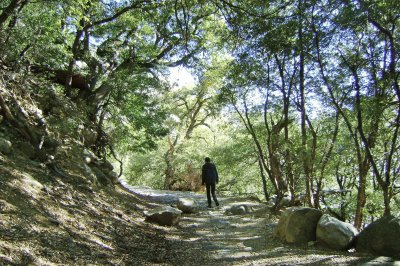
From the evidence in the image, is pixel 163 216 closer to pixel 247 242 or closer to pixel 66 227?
pixel 247 242

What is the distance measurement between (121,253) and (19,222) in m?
1.53

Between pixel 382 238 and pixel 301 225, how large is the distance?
5.28 feet

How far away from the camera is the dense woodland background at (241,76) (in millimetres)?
7137

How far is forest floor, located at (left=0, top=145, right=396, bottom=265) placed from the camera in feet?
13.2

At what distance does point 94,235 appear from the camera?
5.27 meters

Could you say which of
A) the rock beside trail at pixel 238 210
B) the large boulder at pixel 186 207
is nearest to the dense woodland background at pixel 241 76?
the rock beside trail at pixel 238 210

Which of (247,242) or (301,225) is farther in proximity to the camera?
(247,242)

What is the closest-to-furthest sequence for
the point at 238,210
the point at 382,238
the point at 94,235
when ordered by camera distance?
the point at 382,238, the point at 94,235, the point at 238,210

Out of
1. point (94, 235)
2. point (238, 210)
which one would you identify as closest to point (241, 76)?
point (238, 210)

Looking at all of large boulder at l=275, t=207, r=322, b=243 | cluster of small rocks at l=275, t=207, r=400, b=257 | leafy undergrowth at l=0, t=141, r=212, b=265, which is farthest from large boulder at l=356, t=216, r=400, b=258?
leafy undergrowth at l=0, t=141, r=212, b=265

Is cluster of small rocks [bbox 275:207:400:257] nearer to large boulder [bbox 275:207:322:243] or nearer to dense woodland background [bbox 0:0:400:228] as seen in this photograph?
large boulder [bbox 275:207:322:243]

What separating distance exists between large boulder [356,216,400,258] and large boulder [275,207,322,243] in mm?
997

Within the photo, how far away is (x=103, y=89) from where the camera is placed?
12.3 meters

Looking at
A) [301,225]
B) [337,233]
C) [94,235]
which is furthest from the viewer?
[301,225]
